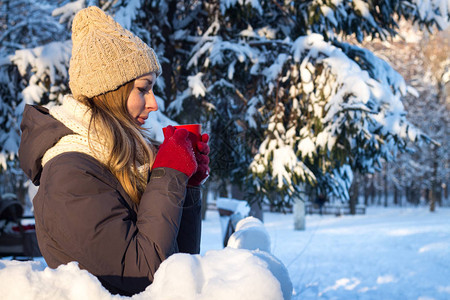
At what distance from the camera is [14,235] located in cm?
801

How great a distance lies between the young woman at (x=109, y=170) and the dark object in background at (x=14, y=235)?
713 centimetres

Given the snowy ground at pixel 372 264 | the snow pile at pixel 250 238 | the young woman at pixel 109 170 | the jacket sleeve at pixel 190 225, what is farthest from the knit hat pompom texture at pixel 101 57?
the snowy ground at pixel 372 264

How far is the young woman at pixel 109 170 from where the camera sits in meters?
1.15

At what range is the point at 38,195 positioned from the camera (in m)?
1.29

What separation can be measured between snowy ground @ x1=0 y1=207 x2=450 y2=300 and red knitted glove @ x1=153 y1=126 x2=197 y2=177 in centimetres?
43

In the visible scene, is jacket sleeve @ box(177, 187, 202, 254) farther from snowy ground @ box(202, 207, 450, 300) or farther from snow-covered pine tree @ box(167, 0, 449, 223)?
snow-covered pine tree @ box(167, 0, 449, 223)

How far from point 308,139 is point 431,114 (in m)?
26.6

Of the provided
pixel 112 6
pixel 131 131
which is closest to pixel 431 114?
pixel 112 6

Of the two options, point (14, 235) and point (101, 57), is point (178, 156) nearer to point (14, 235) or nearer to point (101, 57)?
point (101, 57)

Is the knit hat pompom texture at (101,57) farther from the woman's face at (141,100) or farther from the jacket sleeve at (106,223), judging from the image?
the jacket sleeve at (106,223)

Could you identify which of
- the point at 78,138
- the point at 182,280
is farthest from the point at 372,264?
the point at 182,280

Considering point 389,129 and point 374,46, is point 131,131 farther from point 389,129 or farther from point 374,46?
point 374,46

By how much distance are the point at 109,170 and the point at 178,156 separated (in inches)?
10.2

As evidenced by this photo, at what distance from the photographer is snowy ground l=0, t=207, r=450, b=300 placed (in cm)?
81
